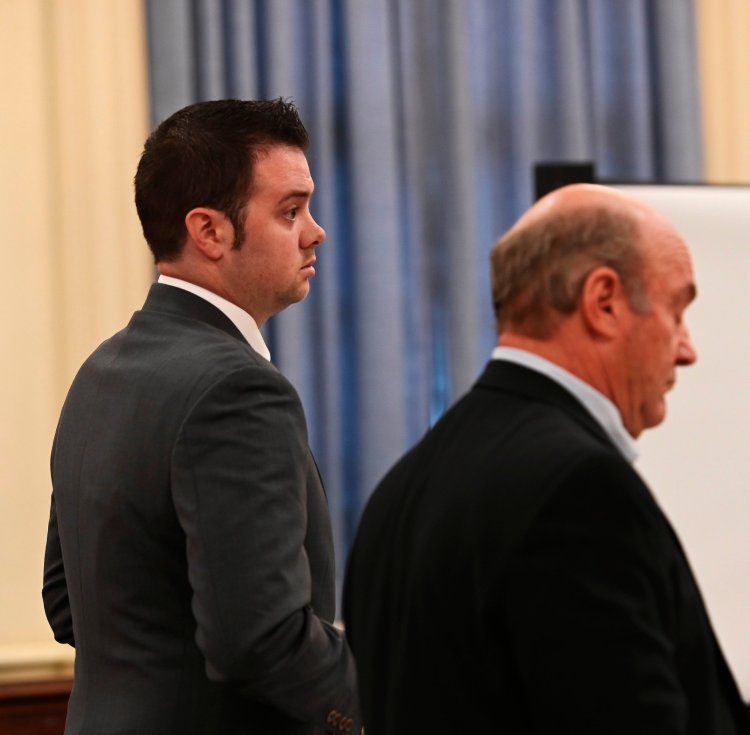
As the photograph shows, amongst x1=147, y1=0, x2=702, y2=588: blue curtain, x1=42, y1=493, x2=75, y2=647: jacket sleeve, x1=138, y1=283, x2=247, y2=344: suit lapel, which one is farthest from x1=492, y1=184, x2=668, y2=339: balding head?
x1=147, y1=0, x2=702, y2=588: blue curtain

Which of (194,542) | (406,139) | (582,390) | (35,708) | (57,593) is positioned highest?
(406,139)

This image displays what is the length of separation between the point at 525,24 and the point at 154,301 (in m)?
2.05

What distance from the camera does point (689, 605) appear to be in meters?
1.06

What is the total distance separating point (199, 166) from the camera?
1607mm

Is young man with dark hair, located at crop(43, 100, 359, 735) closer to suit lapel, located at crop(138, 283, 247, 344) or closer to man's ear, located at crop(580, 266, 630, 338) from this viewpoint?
suit lapel, located at crop(138, 283, 247, 344)

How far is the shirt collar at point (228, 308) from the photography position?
1.59 meters

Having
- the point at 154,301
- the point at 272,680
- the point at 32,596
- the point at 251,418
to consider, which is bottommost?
the point at 32,596

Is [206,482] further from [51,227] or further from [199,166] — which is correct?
[51,227]

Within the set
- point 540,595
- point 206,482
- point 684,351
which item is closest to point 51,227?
point 206,482

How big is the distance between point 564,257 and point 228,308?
60cm

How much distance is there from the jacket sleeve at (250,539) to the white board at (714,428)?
125 cm

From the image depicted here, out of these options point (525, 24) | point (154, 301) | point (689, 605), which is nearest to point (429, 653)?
point (689, 605)

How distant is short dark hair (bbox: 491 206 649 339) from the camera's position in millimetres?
1113

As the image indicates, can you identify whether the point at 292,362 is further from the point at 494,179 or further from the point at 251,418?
the point at 251,418
